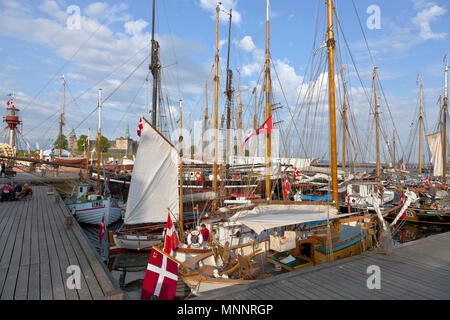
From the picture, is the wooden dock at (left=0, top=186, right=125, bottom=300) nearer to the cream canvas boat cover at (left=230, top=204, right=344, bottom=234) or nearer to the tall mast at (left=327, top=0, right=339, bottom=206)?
the cream canvas boat cover at (left=230, top=204, right=344, bottom=234)

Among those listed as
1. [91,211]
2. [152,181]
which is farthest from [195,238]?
[91,211]

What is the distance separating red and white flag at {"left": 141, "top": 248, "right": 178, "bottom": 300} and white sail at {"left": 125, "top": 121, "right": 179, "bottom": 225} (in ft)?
15.2

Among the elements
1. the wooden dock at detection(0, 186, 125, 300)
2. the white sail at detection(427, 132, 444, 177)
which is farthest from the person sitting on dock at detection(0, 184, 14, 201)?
the white sail at detection(427, 132, 444, 177)

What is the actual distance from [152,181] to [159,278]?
16.9 ft

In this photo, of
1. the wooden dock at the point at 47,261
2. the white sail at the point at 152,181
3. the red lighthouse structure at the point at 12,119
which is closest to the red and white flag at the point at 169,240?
the wooden dock at the point at 47,261

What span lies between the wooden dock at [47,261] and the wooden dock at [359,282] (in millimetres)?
2905

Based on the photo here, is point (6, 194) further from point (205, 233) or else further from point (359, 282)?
point (359, 282)

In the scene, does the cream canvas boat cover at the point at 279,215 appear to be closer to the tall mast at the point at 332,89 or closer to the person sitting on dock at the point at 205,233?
the tall mast at the point at 332,89

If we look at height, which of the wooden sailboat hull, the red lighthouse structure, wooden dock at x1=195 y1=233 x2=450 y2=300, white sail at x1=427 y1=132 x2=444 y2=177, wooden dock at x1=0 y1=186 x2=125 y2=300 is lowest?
the wooden sailboat hull

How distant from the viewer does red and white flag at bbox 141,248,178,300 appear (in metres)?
6.57

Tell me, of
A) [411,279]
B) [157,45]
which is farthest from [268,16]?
[411,279]

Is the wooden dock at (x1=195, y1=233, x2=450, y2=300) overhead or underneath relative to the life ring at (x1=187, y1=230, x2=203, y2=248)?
overhead
